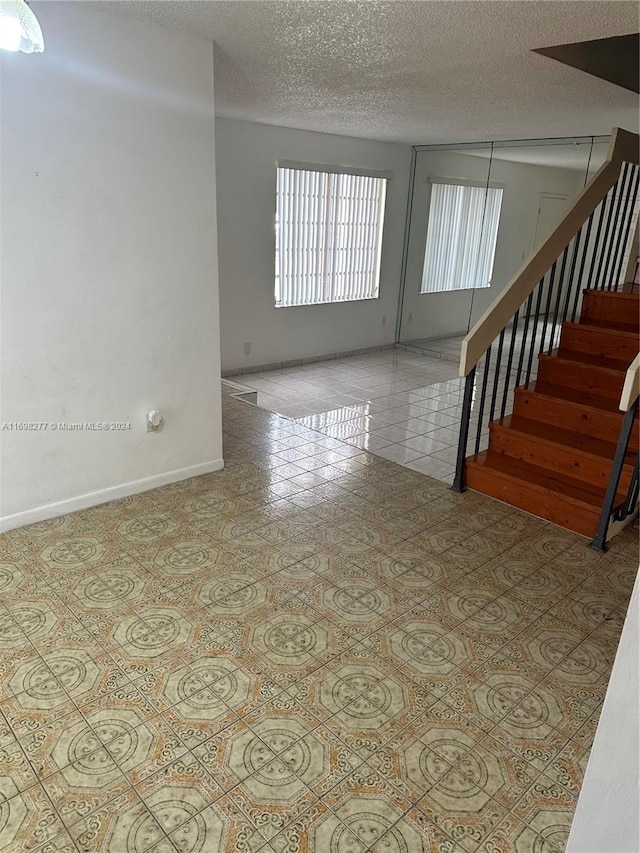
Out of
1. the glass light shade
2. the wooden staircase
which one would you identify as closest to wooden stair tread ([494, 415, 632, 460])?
the wooden staircase

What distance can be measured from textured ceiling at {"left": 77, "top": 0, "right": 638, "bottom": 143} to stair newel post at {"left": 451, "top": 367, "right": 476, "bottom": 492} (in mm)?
1615

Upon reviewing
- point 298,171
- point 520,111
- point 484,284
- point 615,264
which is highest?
point 520,111

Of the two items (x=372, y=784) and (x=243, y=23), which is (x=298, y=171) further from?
(x=372, y=784)

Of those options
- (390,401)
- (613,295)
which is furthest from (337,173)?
(613,295)

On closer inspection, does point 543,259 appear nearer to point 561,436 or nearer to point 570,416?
point 570,416

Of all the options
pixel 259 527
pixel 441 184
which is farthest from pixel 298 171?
pixel 259 527

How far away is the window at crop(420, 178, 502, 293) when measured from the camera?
7.23 metres

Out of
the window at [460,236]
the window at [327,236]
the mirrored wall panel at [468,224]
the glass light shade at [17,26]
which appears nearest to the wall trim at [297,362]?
the mirrored wall panel at [468,224]

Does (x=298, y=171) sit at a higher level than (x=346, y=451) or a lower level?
higher

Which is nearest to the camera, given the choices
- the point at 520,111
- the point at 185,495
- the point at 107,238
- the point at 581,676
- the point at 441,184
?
the point at 581,676

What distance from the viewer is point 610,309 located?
414 centimetres

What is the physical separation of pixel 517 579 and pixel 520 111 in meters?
3.69

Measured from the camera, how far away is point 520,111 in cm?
456

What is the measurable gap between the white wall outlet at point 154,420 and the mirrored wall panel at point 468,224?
4.87 m
